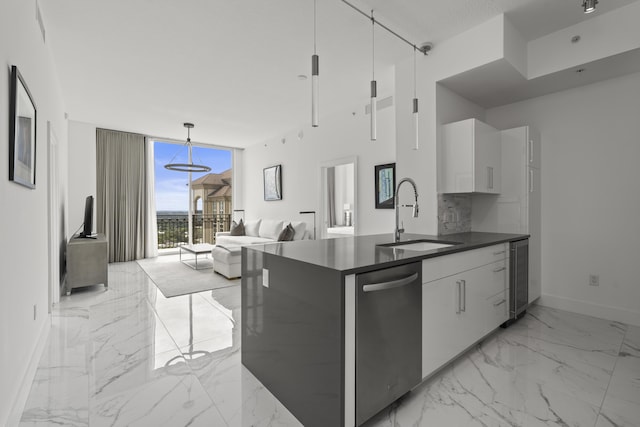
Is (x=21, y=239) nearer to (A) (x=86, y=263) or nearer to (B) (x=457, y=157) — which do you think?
(A) (x=86, y=263)

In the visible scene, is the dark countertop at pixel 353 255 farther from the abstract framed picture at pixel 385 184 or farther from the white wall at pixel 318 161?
the white wall at pixel 318 161

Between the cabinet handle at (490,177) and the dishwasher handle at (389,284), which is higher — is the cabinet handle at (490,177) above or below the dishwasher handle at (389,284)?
above

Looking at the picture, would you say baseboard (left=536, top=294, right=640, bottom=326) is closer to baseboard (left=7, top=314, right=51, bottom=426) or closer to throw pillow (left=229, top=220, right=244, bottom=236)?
baseboard (left=7, top=314, right=51, bottom=426)

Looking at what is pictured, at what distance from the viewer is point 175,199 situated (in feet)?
24.1

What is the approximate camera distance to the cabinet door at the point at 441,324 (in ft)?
5.97

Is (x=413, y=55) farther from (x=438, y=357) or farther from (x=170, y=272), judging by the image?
(x=170, y=272)

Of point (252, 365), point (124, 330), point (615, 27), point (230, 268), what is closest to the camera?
point (252, 365)

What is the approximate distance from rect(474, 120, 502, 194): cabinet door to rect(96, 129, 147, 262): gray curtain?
21.4ft

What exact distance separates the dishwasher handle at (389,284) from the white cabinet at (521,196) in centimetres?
224

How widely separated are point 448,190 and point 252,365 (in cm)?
242

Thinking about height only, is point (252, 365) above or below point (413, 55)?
below

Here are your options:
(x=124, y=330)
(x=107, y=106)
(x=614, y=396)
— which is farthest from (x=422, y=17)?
(x=107, y=106)

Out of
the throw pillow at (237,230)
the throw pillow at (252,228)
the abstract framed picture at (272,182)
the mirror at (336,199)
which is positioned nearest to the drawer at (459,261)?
the mirror at (336,199)

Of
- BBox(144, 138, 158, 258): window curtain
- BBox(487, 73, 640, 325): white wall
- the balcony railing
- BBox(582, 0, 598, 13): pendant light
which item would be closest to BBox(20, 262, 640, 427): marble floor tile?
BBox(487, 73, 640, 325): white wall
